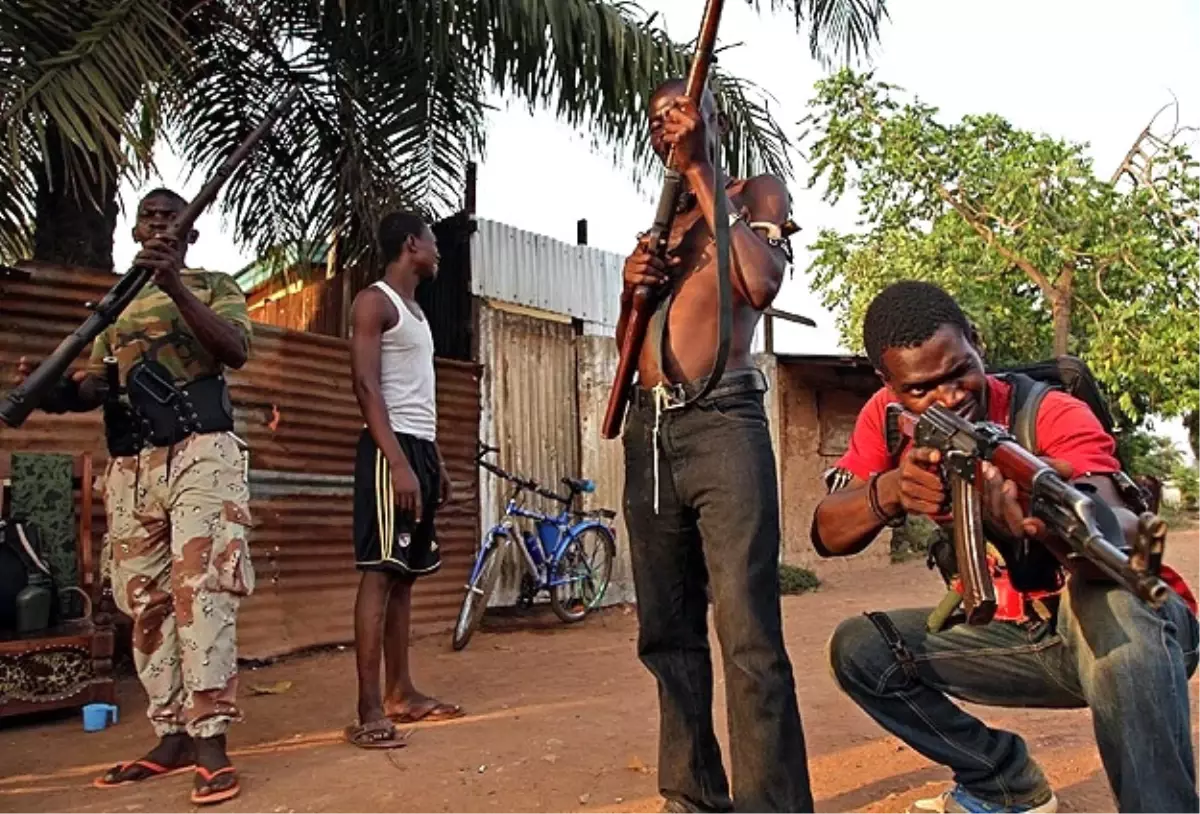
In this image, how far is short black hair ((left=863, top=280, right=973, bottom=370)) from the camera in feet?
7.35

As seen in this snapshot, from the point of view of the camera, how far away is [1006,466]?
195 cm

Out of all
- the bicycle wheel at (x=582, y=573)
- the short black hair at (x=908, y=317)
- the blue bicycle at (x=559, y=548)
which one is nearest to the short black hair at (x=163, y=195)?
the short black hair at (x=908, y=317)

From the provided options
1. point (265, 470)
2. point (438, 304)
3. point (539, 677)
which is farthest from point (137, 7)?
point (539, 677)

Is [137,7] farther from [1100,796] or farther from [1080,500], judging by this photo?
[1100,796]

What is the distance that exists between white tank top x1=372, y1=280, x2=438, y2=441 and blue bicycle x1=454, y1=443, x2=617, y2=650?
265 centimetres

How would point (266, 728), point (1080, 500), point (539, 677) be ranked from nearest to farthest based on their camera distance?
point (1080, 500), point (266, 728), point (539, 677)

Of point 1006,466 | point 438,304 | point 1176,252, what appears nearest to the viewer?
point 1006,466

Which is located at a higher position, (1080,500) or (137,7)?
(137,7)

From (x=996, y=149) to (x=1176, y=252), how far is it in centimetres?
270

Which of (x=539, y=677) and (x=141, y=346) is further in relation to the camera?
(x=539, y=677)

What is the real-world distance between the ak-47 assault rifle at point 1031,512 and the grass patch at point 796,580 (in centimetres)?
696

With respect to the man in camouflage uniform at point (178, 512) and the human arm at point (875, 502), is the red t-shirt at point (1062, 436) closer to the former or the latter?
the human arm at point (875, 502)

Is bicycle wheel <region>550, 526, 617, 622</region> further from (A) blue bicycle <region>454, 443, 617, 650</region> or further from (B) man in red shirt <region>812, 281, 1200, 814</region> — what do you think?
(B) man in red shirt <region>812, 281, 1200, 814</region>

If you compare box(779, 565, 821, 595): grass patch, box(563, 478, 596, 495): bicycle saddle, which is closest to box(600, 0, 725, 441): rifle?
box(563, 478, 596, 495): bicycle saddle
